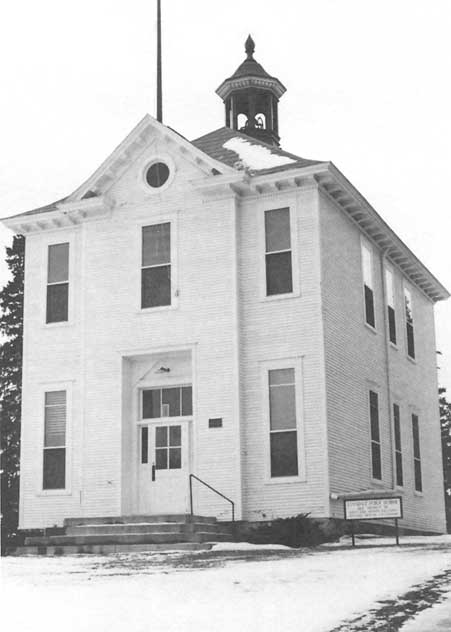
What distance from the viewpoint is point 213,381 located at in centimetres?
2259

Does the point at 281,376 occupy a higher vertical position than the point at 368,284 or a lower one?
lower

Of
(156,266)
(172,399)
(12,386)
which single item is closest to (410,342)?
(172,399)

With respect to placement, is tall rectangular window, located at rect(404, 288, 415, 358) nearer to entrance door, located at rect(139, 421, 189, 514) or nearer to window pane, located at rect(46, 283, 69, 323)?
entrance door, located at rect(139, 421, 189, 514)

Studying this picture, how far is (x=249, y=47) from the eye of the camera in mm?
32000

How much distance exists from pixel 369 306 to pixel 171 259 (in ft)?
18.1

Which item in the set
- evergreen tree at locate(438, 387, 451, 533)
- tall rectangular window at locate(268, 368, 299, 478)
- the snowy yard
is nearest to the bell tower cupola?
tall rectangular window at locate(268, 368, 299, 478)

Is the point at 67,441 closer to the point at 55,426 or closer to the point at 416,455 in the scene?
the point at 55,426

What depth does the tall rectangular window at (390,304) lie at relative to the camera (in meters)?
27.7

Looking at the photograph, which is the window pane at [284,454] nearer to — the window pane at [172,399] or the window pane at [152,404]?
the window pane at [172,399]

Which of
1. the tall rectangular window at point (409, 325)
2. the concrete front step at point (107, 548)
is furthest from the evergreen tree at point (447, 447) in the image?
the concrete front step at point (107, 548)

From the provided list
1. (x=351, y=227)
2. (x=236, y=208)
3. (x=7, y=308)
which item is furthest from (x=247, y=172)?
(x=7, y=308)

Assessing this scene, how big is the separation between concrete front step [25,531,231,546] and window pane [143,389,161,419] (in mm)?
3850

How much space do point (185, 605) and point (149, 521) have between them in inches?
436

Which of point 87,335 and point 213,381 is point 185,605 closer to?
point 213,381
